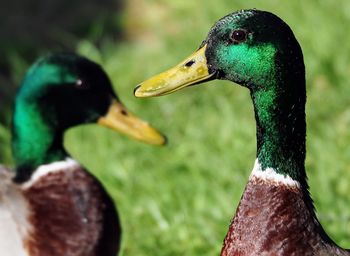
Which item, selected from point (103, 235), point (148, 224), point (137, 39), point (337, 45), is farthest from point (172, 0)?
point (103, 235)

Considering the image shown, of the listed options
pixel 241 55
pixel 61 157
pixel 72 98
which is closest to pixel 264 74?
pixel 241 55

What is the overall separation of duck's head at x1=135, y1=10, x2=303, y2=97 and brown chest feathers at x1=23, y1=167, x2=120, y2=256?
1.11m

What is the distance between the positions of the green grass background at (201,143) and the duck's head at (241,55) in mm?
1376

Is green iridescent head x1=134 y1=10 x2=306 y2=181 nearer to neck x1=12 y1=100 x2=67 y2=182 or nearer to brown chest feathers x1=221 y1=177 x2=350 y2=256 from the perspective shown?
brown chest feathers x1=221 y1=177 x2=350 y2=256

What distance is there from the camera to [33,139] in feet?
14.3

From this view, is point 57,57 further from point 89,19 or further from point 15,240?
point 89,19

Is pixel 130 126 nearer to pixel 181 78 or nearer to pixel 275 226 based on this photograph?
pixel 181 78

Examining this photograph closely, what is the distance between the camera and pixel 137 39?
7.78 meters

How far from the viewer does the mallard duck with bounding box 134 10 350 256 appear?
3.06m

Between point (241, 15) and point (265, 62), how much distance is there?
154 mm

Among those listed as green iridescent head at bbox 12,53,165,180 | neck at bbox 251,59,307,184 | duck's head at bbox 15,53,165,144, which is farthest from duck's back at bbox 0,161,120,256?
neck at bbox 251,59,307,184

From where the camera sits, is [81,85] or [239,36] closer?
[239,36]

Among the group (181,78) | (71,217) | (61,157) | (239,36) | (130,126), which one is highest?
(239,36)

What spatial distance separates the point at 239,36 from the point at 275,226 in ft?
1.86
